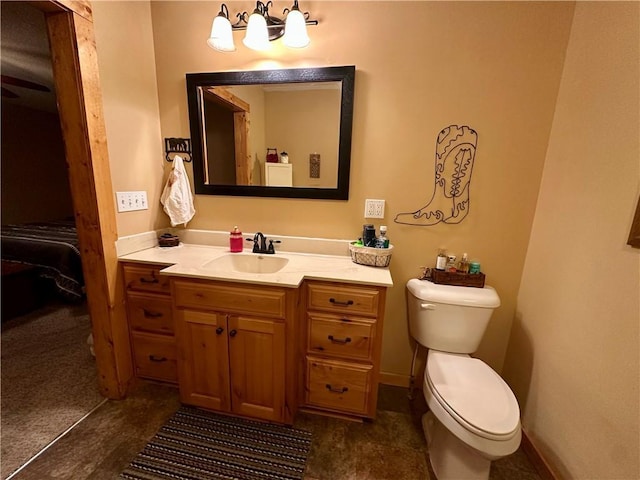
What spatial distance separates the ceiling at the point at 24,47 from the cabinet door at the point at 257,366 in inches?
76.3

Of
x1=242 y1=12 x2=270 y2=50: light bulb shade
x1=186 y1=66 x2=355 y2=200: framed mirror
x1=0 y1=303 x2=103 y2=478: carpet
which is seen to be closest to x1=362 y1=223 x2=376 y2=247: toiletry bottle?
x1=186 y1=66 x2=355 y2=200: framed mirror

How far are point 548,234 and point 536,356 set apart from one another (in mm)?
658

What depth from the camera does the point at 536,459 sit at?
4.28 ft

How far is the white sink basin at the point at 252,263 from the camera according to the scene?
164cm

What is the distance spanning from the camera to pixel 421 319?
57.7 inches

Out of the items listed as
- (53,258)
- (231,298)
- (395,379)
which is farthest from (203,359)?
(53,258)

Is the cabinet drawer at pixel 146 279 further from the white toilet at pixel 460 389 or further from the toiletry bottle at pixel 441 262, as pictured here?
the toiletry bottle at pixel 441 262

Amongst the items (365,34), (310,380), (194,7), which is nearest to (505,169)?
(365,34)

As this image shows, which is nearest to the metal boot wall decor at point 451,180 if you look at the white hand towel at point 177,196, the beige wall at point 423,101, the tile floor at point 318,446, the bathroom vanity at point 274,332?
the beige wall at point 423,101

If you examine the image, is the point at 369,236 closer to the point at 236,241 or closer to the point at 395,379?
the point at 236,241

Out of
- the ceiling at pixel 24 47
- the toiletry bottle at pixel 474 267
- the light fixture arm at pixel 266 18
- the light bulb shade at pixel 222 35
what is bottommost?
the toiletry bottle at pixel 474 267

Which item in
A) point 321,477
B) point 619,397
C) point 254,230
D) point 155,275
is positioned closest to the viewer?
point 619,397

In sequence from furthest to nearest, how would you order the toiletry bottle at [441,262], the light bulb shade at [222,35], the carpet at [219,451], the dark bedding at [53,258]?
the dark bedding at [53,258] → the toiletry bottle at [441,262] → the light bulb shade at [222,35] → the carpet at [219,451]

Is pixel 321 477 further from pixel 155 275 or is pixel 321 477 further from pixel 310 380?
pixel 155 275
